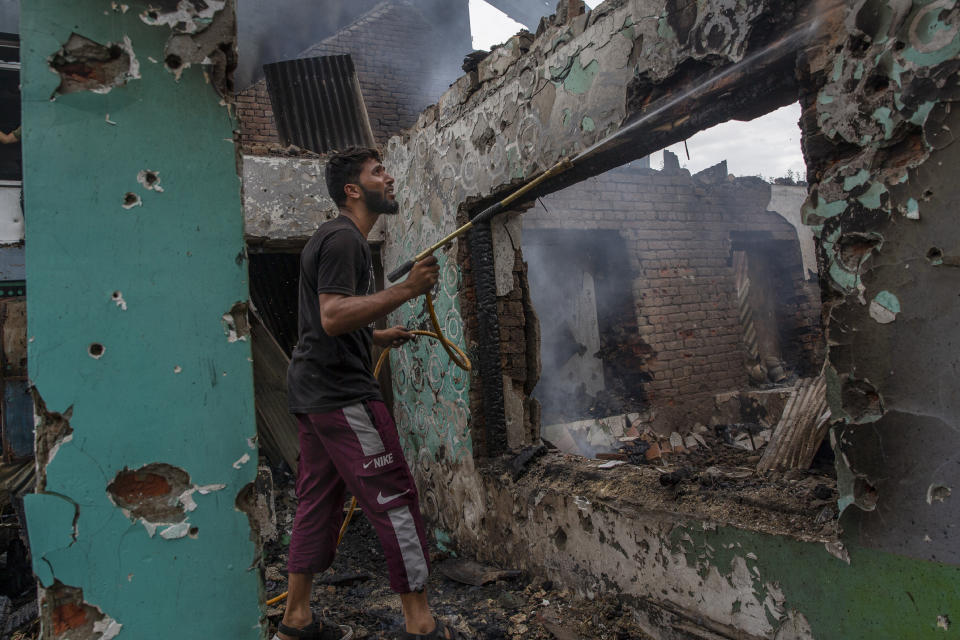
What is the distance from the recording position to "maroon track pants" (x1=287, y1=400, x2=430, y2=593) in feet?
7.29

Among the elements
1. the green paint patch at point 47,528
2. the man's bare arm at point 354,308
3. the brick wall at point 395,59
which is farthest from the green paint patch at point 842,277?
the brick wall at point 395,59

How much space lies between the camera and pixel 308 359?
2400 mm

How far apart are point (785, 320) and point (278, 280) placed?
7.60 m

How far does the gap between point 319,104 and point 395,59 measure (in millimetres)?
5593

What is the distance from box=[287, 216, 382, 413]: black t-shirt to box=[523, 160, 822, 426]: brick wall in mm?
4738

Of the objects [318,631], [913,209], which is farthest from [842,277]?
[318,631]

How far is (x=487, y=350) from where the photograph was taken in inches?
147

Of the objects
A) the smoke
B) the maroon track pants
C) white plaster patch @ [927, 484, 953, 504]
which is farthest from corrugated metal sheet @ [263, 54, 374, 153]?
white plaster patch @ [927, 484, 953, 504]

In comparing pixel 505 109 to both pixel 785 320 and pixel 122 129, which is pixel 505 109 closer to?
pixel 122 129

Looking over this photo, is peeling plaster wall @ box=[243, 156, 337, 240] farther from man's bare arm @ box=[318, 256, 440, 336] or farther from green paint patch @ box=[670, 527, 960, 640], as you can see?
green paint patch @ box=[670, 527, 960, 640]

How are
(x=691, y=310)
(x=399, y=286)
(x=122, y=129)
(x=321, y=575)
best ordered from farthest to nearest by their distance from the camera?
(x=691, y=310) → (x=321, y=575) → (x=399, y=286) → (x=122, y=129)

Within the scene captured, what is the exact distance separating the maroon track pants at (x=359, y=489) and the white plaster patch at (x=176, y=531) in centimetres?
78

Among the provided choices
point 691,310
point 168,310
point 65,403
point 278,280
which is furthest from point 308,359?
point 691,310

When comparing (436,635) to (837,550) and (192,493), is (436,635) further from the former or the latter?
(837,550)
